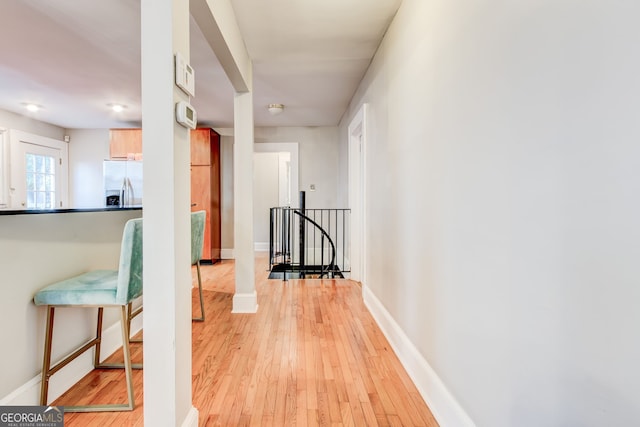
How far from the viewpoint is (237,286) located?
2.99m

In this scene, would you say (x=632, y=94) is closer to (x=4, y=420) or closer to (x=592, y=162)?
(x=592, y=162)

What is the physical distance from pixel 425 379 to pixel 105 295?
1.75 meters

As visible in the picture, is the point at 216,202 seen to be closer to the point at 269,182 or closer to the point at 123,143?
the point at 123,143

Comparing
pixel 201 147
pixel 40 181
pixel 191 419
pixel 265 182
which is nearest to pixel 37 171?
pixel 40 181

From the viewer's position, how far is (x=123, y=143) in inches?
206

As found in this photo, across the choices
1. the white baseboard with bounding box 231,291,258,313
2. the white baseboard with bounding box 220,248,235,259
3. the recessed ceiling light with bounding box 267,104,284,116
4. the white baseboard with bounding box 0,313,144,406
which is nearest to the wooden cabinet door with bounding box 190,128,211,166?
the recessed ceiling light with bounding box 267,104,284,116

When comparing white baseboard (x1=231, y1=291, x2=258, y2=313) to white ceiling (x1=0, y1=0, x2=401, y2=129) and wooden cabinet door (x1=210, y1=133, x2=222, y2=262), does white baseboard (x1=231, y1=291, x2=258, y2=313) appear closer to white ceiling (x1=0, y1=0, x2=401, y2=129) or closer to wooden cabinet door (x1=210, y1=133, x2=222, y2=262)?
white ceiling (x1=0, y1=0, x2=401, y2=129)

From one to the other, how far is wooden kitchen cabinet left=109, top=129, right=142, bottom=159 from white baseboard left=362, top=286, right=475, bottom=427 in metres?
4.97

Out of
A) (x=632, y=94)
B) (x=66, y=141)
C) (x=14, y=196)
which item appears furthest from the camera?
(x=66, y=141)

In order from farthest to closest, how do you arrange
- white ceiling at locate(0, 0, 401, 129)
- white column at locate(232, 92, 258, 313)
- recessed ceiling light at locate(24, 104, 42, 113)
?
recessed ceiling light at locate(24, 104, 42, 113) < white column at locate(232, 92, 258, 313) < white ceiling at locate(0, 0, 401, 129)

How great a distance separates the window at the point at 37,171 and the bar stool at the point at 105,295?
480 centimetres

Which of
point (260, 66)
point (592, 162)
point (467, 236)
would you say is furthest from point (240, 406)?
point (260, 66)

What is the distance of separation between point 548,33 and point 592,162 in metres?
0.39

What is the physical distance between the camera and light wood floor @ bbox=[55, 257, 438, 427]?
4.99 ft
